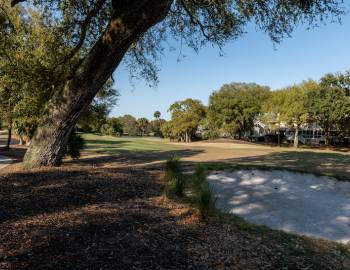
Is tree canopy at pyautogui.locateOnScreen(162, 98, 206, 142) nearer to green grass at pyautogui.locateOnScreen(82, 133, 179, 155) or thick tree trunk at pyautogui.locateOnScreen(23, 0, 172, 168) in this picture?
green grass at pyautogui.locateOnScreen(82, 133, 179, 155)

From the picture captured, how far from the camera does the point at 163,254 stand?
3.94 metres

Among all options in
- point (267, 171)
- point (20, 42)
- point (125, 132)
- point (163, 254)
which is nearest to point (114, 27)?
point (163, 254)

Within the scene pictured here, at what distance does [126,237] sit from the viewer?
430 centimetres

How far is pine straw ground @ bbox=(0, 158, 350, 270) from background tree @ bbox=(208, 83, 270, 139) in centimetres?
4567

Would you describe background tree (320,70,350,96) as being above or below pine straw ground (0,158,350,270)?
above

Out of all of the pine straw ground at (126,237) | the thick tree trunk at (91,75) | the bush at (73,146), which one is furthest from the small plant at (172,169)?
the bush at (73,146)

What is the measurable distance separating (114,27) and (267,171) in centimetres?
899

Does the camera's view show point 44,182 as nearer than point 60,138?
Yes

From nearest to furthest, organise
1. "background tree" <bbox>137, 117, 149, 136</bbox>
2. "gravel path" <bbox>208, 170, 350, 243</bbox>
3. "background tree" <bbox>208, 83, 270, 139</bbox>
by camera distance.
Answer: "gravel path" <bbox>208, 170, 350, 243</bbox> < "background tree" <bbox>208, 83, 270, 139</bbox> < "background tree" <bbox>137, 117, 149, 136</bbox>

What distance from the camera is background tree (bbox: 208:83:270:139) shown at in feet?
168

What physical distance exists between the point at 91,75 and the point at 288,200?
23.7 feet

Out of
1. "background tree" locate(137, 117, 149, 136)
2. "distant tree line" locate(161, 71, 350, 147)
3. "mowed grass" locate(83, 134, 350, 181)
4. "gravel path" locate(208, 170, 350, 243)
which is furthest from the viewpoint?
"background tree" locate(137, 117, 149, 136)

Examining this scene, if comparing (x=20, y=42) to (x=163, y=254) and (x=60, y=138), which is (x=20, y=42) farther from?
(x=163, y=254)

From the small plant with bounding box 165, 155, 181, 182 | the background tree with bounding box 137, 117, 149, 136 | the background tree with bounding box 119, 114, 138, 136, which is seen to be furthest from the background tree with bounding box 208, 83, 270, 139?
the background tree with bounding box 137, 117, 149, 136
